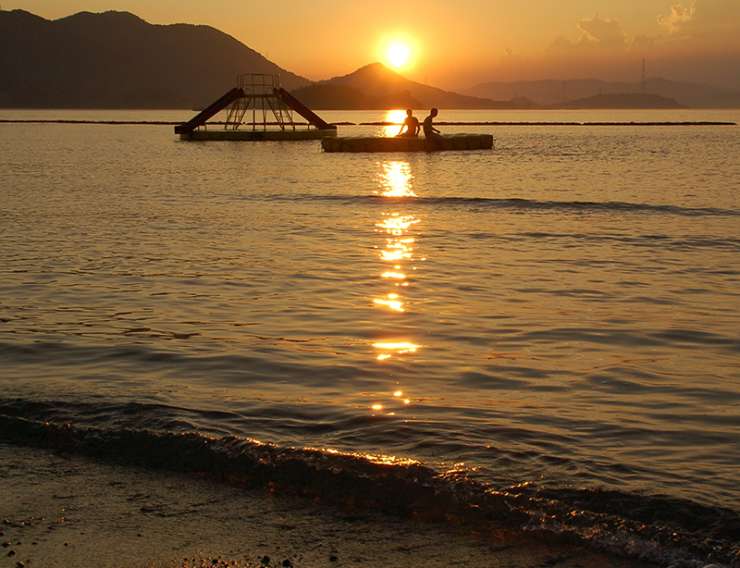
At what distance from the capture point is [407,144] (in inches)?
2447

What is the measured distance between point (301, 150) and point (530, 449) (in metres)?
69.0

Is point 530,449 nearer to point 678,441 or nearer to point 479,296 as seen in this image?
point 678,441

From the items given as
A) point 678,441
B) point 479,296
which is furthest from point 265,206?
point 678,441

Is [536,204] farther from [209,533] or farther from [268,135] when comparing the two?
[268,135]

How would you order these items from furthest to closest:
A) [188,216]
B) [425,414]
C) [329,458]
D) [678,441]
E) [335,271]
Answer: [188,216]
[335,271]
[425,414]
[678,441]
[329,458]

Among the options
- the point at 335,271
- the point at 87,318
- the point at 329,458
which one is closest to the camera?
the point at 329,458

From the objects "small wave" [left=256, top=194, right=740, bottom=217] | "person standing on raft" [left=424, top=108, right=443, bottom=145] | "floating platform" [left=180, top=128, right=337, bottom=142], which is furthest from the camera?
"floating platform" [left=180, top=128, right=337, bottom=142]

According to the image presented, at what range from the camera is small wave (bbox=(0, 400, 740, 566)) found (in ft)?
19.1

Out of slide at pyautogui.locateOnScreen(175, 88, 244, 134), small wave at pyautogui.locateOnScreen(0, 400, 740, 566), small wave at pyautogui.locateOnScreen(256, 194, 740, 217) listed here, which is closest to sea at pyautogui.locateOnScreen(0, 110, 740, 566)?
small wave at pyautogui.locateOnScreen(0, 400, 740, 566)

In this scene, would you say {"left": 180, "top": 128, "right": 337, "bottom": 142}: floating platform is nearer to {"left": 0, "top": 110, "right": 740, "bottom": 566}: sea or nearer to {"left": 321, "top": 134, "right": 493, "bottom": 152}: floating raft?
{"left": 321, "top": 134, "right": 493, "bottom": 152}: floating raft

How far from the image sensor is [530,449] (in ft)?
24.2

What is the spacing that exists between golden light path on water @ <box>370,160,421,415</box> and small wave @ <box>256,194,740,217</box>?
3.19ft

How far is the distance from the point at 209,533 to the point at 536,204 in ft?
91.0

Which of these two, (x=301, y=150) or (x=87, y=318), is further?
(x=301, y=150)
